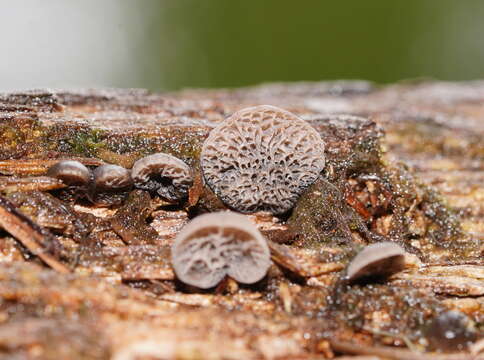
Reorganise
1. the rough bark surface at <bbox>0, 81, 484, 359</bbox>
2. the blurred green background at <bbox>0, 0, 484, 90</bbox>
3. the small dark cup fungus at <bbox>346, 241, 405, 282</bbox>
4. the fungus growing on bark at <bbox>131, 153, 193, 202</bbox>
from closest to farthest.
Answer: the rough bark surface at <bbox>0, 81, 484, 359</bbox> → the small dark cup fungus at <bbox>346, 241, 405, 282</bbox> → the fungus growing on bark at <bbox>131, 153, 193, 202</bbox> → the blurred green background at <bbox>0, 0, 484, 90</bbox>

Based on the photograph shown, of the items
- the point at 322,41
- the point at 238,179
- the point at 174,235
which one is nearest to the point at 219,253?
the point at 174,235

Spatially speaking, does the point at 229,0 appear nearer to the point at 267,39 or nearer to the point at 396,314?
the point at 267,39

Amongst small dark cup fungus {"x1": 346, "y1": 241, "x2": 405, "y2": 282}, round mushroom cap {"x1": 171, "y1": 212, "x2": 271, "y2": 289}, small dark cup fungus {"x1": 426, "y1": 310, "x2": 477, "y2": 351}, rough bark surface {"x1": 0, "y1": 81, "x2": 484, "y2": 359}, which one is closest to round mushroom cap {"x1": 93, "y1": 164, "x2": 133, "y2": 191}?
rough bark surface {"x1": 0, "y1": 81, "x2": 484, "y2": 359}

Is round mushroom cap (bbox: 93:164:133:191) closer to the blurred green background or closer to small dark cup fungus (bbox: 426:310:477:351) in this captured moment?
small dark cup fungus (bbox: 426:310:477:351)

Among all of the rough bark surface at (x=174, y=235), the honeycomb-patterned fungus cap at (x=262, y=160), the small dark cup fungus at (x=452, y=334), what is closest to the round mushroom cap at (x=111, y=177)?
the rough bark surface at (x=174, y=235)

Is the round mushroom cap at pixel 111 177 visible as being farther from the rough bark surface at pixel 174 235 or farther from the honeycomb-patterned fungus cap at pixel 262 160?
the honeycomb-patterned fungus cap at pixel 262 160

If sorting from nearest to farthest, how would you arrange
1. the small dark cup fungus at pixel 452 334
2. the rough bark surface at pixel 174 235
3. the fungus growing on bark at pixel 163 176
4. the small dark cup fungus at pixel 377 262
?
the rough bark surface at pixel 174 235 → the small dark cup fungus at pixel 452 334 → the small dark cup fungus at pixel 377 262 → the fungus growing on bark at pixel 163 176
